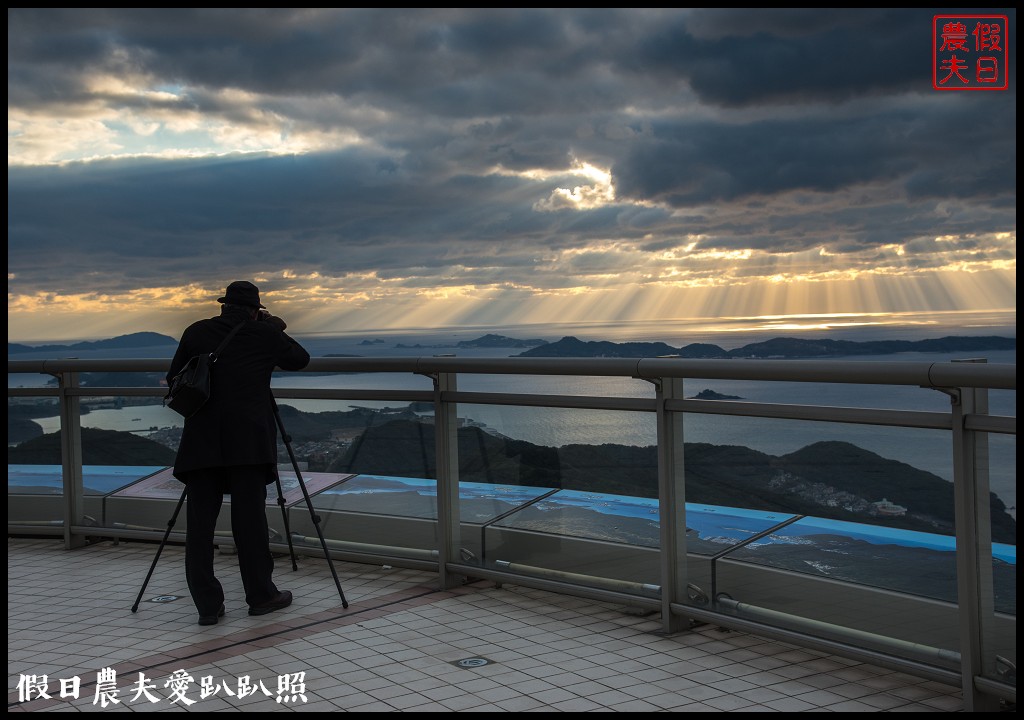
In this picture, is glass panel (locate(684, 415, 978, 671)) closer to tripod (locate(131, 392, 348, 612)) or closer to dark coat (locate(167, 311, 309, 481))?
tripod (locate(131, 392, 348, 612))

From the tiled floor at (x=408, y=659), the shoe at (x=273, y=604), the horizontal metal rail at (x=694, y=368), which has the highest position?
the horizontal metal rail at (x=694, y=368)

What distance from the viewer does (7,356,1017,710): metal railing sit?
156 inches

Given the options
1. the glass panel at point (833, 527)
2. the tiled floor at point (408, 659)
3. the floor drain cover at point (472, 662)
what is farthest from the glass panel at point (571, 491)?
the floor drain cover at point (472, 662)

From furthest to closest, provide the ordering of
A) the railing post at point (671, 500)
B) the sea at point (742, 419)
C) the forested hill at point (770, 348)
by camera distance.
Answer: the forested hill at point (770, 348), the railing post at point (671, 500), the sea at point (742, 419)

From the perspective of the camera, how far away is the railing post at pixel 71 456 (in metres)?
8.17

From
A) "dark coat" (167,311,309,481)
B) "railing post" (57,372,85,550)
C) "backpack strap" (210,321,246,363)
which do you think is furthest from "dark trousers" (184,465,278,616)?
"railing post" (57,372,85,550)

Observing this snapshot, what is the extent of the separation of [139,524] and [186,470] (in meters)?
2.62

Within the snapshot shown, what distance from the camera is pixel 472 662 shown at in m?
4.86

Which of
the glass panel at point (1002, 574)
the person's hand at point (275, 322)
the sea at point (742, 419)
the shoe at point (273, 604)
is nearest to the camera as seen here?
the glass panel at point (1002, 574)

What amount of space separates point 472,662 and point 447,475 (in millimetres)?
1739

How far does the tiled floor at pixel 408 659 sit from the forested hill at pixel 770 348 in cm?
147

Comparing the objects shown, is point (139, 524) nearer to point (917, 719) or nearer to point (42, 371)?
point (42, 371)

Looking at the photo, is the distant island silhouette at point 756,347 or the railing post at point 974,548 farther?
the distant island silhouette at point 756,347

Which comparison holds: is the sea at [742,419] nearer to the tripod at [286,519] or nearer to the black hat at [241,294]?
the tripod at [286,519]
